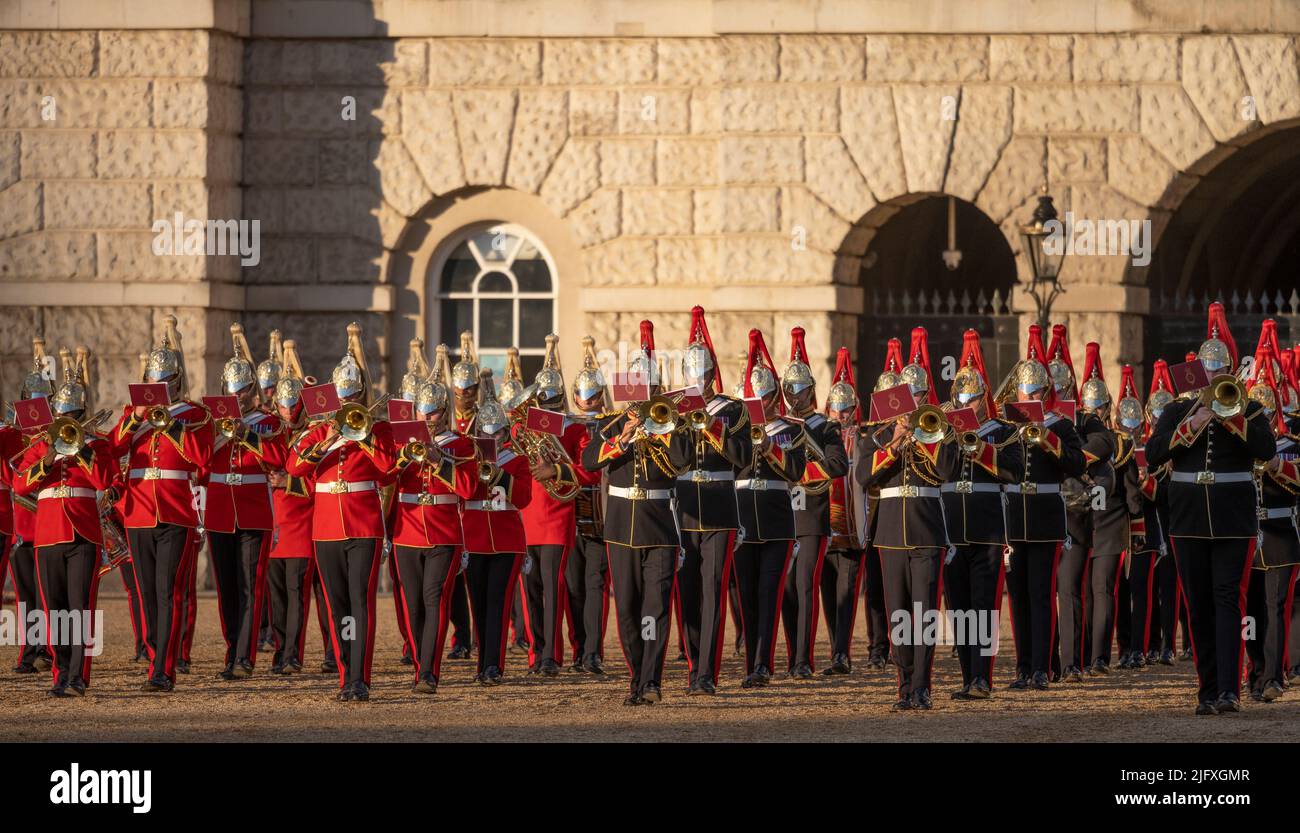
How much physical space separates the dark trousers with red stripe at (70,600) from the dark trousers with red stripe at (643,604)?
287 cm

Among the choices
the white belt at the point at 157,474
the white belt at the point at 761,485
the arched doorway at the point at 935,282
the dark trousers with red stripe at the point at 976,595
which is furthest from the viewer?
the arched doorway at the point at 935,282

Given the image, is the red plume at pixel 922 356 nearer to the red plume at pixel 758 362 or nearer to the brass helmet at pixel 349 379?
the red plume at pixel 758 362

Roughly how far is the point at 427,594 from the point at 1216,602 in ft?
13.6

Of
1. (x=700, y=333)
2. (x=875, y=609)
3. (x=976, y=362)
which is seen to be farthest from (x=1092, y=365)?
(x=700, y=333)

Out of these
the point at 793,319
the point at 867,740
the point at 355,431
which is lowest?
the point at 867,740

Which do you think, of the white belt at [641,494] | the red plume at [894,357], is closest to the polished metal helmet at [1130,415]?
the red plume at [894,357]

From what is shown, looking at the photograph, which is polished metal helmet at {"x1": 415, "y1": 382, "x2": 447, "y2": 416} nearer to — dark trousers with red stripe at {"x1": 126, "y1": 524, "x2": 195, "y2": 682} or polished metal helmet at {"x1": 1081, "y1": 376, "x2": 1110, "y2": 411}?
dark trousers with red stripe at {"x1": 126, "y1": 524, "x2": 195, "y2": 682}

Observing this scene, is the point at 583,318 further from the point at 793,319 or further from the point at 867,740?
the point at 867,740

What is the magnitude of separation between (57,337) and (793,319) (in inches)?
234

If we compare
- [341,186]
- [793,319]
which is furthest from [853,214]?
[341,186]

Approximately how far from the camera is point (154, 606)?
12.6 m

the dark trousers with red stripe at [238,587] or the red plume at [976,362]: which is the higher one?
the red plume at [976,362]

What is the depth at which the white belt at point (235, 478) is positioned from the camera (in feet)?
43.6

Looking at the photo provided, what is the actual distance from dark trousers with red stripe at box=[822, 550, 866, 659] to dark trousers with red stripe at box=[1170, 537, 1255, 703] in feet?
7.98
